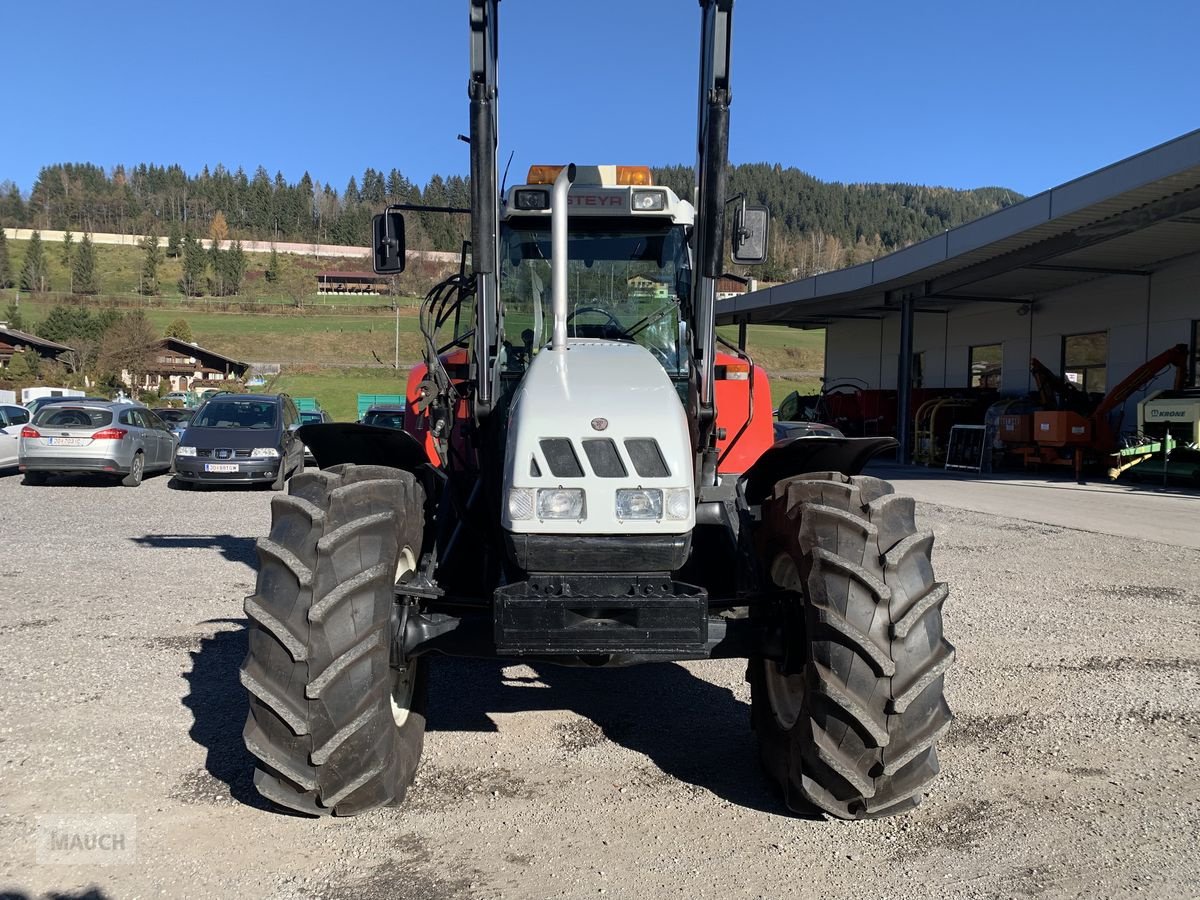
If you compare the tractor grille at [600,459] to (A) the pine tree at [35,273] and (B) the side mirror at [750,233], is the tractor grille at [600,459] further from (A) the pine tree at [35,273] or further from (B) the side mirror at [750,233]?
(A) the pine tree at [35,273]

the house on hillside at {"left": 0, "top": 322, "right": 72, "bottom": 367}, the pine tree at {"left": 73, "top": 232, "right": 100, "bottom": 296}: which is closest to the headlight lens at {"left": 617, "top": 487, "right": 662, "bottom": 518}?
the house on hillside at {"left": 0, "top": 322, "right": 72, "bottom": 367}

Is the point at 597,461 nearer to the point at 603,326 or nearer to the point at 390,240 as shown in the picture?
the point at 603,326

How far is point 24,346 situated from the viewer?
200 ft

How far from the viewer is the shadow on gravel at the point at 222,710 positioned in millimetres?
4086

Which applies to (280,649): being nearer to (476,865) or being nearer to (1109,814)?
(476,865)

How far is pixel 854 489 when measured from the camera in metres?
3.86

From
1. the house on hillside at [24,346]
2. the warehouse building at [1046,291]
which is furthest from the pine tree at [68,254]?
the warehouse building at [1046,291]

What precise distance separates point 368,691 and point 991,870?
2334mm

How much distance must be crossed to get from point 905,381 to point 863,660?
2282 cm

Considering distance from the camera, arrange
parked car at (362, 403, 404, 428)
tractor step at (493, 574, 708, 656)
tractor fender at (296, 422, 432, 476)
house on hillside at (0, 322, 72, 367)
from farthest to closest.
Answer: house on hillside at (0, 322, 72, 367)
parked car at (362, 403, 404, 428)
tractor fender at (296, 422, 432, 476)
tractor step at (493, 574, 708, 656)

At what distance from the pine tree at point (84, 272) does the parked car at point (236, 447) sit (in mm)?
91282

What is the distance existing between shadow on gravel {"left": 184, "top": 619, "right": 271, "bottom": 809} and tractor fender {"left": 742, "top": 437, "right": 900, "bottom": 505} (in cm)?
269

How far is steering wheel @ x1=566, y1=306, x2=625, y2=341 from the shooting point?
4930 millimetres

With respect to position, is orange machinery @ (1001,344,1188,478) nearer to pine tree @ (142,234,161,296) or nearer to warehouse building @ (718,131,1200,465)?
warehouse building @ (718,131,1200,465)
